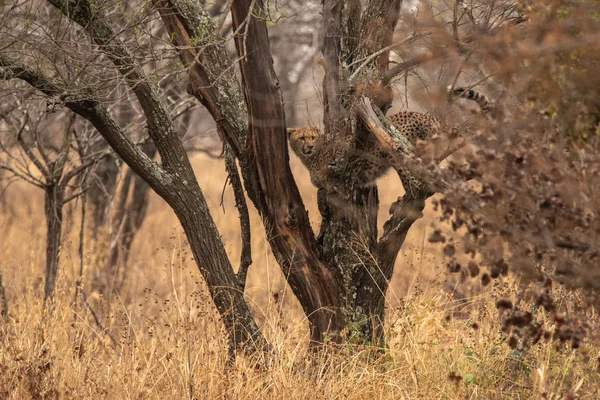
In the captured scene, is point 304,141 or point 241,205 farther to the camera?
point 304,141

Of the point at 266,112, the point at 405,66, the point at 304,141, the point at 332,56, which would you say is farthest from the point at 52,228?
the point at 405,66

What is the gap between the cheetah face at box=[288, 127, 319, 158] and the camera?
16.9 ft

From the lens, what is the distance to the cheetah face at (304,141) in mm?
5160

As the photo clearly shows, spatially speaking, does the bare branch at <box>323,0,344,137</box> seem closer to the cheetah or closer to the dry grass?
the cheetah

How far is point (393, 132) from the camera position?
3.62 meters

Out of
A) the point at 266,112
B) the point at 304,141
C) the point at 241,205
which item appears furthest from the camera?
the point at 304,141

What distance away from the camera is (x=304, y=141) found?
17.1 ft

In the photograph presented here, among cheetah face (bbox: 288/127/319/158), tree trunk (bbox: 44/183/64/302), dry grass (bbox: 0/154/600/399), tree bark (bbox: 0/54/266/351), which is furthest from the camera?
tree trunk (bbox: 44/183/64/302)

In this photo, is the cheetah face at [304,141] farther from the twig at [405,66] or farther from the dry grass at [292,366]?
the twig at [405,66]

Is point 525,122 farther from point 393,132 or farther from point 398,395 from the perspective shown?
point 398,395

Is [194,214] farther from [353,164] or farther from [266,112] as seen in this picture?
[353,164]

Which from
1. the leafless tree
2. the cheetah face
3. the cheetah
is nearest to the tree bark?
the leafless tree

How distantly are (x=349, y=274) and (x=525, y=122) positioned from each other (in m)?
1.80

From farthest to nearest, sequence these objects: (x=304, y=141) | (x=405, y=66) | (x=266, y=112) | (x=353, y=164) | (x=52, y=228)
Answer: (x=52, y=228) → (x=304, y=141) → (x=353, y=164) → (x=266, y=112) → (x=405, y=66)
